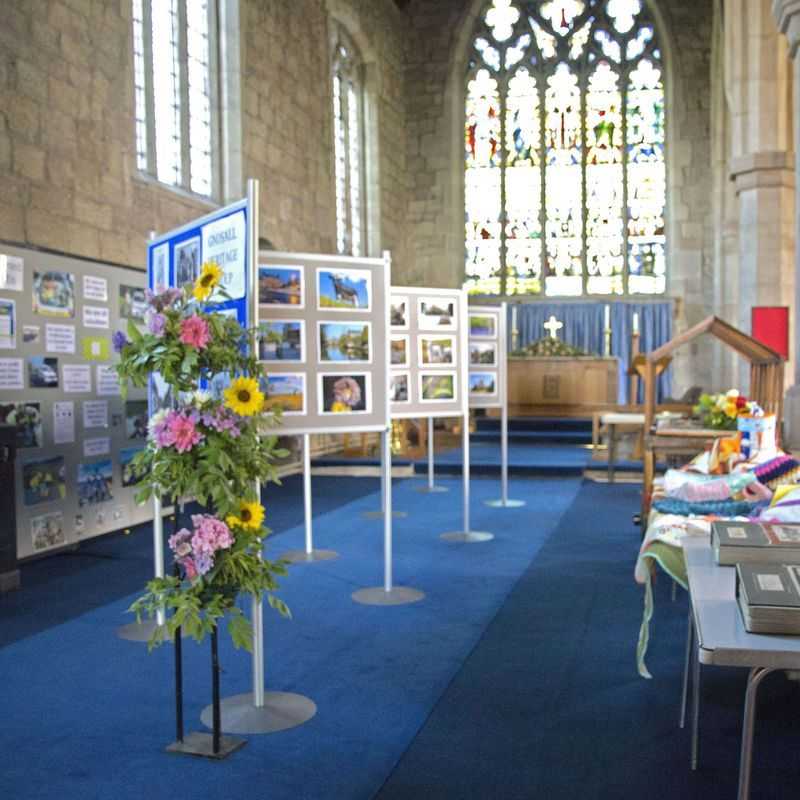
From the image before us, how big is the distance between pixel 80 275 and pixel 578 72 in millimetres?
11917

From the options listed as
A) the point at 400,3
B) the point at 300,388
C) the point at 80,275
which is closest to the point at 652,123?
the point at 400,3

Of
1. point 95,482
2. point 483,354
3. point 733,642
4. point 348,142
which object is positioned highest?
point 348,142

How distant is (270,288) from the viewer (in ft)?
12.6

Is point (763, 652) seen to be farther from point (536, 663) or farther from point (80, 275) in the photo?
point (80, 275)

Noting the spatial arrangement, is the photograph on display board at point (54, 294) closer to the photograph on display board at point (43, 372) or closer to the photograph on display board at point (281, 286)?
the photograph on display board at point (43, 372)

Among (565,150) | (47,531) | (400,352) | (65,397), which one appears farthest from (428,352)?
(565,150)

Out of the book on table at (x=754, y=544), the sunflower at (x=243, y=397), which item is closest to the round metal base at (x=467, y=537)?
the sunflower at (x=243, y=397)

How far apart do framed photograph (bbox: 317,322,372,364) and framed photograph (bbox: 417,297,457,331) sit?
4.88 ft

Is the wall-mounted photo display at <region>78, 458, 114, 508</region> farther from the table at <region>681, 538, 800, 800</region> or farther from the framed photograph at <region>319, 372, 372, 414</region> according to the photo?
the table at <region>681, 538, 800, 800</region>

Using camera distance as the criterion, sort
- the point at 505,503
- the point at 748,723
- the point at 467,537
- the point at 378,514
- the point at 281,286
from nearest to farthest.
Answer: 1. the point at 748,723
2. the point at 281,286
3. the point at 467,537
4. the point at 378,514
5. the point at 505,503

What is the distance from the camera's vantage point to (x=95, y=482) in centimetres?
645

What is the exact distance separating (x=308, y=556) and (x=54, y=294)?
7.37 feet

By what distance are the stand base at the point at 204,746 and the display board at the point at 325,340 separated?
46.5 inches

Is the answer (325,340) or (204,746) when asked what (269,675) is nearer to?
(204,746)
